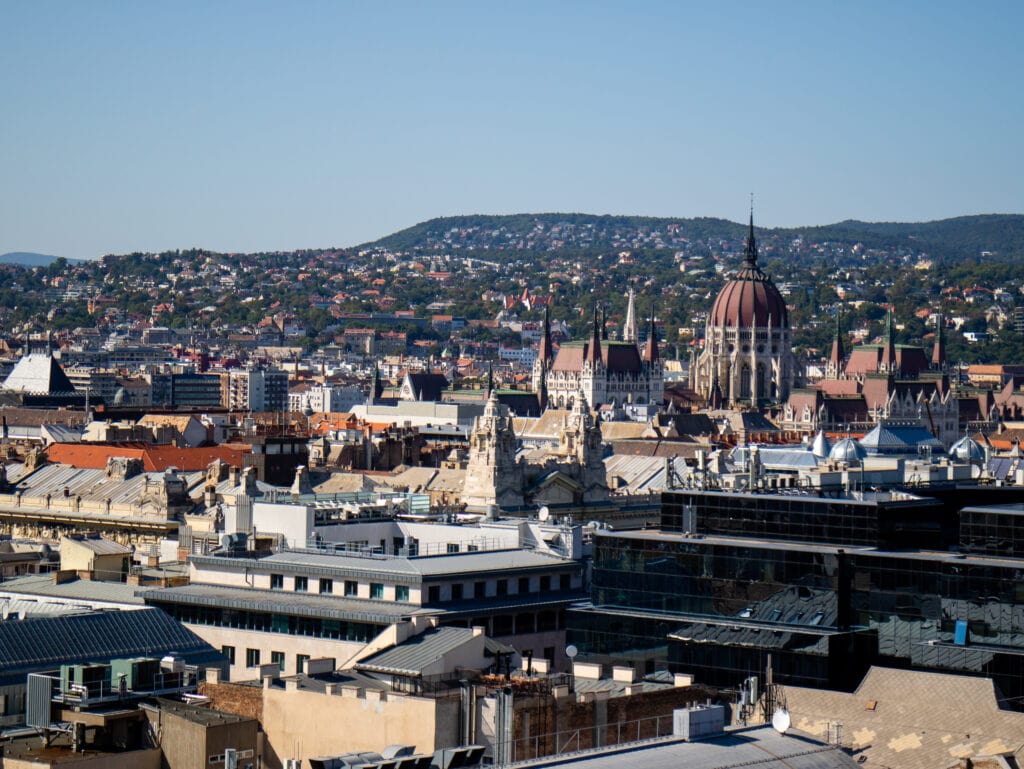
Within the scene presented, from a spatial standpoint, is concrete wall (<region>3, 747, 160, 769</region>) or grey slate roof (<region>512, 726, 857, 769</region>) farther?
concrete wall (<region>3, 747, 160, 769</region>)

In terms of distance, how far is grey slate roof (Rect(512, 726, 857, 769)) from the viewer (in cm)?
3152

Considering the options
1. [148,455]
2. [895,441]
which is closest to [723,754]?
[148,455]

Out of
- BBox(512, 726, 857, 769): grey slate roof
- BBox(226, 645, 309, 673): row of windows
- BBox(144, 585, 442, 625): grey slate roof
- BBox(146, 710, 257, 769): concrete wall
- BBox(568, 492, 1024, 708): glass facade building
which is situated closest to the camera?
BBox(512, 726, 857, 769): grey slate roof

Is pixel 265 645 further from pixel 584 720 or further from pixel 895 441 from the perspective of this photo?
pixel 895 441

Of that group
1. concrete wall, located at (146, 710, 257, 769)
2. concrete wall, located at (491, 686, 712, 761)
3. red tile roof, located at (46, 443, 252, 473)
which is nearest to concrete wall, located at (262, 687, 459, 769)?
concrete wall, located at (491, 686, 712, 761)

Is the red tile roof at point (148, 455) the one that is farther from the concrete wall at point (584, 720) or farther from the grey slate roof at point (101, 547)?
the concrete wall at point (584, 720)

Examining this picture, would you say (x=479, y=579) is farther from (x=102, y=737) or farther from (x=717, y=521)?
(x=102, y=737)

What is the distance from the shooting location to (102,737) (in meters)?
37.4

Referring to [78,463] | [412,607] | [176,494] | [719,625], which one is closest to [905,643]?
[719,625]

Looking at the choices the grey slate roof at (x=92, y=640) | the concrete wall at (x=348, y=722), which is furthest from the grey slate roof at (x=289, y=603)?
the concrete wall at (x=348, y=722)

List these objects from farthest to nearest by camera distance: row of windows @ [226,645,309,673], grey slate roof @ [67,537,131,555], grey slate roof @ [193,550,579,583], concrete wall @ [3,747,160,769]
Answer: grey slate roof @ [67,537,131,555]
grey slate roof @ [193,550,579,583]
row of windows @ [226,645,309,673]
concrete wall @ [3,747,160,769]

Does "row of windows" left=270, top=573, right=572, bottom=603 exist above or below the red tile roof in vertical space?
below

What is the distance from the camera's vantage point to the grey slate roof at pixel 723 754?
31516 mm

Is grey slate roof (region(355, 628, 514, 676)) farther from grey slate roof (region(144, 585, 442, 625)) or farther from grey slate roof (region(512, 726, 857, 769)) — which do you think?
grey slate roof (region(512, 726, 857, 769))
